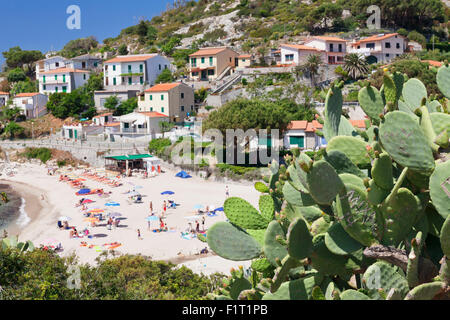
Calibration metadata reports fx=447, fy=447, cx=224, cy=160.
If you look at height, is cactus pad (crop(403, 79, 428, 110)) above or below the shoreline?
above

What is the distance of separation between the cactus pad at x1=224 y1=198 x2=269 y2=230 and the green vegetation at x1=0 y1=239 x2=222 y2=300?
4.00 metres

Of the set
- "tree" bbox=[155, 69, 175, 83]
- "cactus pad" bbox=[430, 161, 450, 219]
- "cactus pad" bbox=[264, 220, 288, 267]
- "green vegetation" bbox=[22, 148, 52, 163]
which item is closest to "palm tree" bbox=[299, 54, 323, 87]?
"tree" bbox=[155, 69, 175, 83]

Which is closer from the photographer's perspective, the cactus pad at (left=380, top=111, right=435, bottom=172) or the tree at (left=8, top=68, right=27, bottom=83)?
the cactus pad at (left=380, top=111, right=435, bottom=172)

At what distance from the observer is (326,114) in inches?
192

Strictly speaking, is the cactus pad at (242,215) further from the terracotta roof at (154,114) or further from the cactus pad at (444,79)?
the terracotta roof at (154,114)

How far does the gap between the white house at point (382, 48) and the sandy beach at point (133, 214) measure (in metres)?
31.7

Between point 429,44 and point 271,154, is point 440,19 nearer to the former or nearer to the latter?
point 429,44

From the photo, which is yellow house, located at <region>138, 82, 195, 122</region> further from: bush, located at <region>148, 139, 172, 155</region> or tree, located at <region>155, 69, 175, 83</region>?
bush, located at <region>148, 139, 172, 155</region>

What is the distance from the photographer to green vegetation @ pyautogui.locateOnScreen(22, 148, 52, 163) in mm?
51906

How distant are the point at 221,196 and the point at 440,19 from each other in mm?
61257

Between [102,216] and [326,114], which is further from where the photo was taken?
[102,216]

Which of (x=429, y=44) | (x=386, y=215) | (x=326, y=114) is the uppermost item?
(x=429, y=44)
